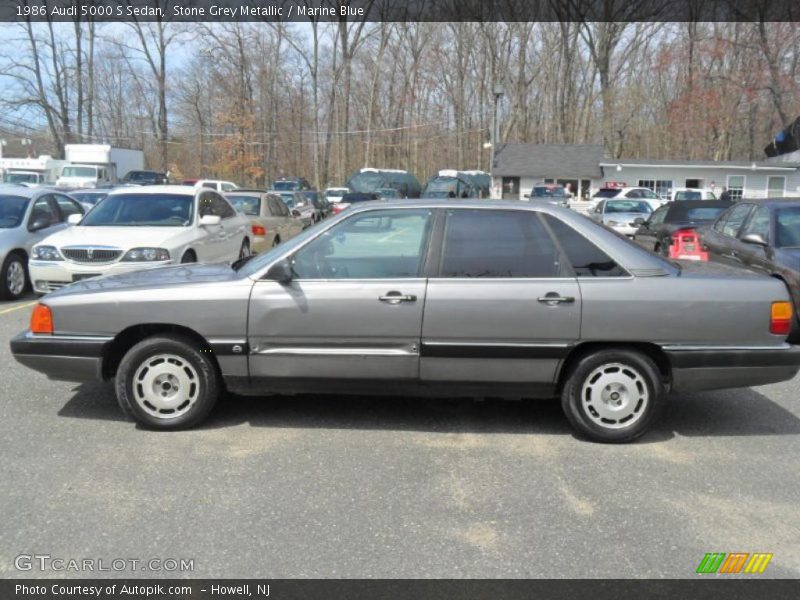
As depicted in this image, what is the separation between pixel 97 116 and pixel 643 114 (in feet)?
146

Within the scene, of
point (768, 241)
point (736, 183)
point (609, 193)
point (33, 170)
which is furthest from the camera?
point (736, 183)

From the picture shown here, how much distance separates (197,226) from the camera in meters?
9.41

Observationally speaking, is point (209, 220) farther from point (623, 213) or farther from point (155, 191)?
point (623, 213)

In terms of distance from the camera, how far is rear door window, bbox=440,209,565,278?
14.9 feet

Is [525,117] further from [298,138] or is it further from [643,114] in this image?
[298,138]

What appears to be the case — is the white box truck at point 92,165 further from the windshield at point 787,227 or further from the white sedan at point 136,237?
the windshield at point 787,227

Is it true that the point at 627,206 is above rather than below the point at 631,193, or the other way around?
below

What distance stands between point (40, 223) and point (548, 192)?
2750 centimetres

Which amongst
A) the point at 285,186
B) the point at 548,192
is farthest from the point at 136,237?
the point at 285,186

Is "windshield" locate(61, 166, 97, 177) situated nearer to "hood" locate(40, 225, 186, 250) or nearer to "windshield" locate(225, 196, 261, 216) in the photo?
"windshield" locate(225, 196, 261, 216)

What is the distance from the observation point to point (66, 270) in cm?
Result: 846

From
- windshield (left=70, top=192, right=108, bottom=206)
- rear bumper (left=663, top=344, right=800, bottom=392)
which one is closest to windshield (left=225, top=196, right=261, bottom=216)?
Result: windshield (left=70, top=192, right=108, bottom=206)

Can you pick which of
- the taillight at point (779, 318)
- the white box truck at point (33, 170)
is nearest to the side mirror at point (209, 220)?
the taillight at point (779, 318)
